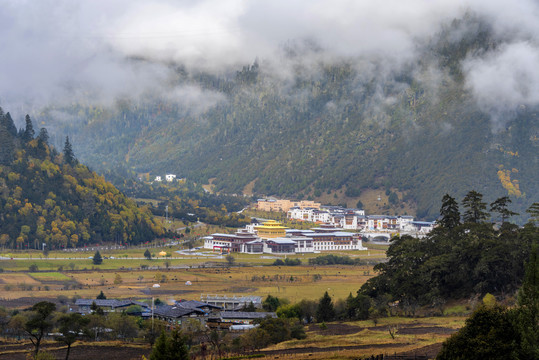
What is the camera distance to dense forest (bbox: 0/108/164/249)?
4552 inches

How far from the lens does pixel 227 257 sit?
115 meters

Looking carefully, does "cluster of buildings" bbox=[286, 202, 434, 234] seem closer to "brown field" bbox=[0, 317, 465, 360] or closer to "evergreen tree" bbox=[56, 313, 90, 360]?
"brown field" bbox=[0, 317, 465, 360]

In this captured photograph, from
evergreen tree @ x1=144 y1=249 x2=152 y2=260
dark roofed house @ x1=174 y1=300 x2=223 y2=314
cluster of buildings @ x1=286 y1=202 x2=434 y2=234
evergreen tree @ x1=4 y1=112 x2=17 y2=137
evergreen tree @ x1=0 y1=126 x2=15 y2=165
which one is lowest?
dark roofed house @ x1=174 y1=300 x2=223 y2=314

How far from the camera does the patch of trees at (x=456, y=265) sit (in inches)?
2717

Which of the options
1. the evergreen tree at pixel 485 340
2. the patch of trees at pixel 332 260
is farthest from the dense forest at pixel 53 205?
the evergreen tree at pixel 485 340

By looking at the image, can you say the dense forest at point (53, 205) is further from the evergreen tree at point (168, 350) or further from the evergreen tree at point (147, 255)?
the evergreen tree at point (168, 350)

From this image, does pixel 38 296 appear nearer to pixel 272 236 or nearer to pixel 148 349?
pixel 148 349

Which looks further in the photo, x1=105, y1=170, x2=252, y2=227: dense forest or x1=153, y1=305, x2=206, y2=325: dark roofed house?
x1=105, y1=170, x2=252, y2=227: dense forest

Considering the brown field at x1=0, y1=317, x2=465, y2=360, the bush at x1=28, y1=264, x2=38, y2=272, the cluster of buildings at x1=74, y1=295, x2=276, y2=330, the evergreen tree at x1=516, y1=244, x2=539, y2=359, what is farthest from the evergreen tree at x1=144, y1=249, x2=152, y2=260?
the evergreen tree at x1=516, y1=244, x2=539, y2=359

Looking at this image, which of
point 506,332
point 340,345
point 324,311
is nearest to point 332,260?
point 324,311

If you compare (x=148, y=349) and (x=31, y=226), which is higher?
(x=31, y=226)

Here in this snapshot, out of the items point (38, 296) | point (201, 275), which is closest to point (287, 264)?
point (201, 275)

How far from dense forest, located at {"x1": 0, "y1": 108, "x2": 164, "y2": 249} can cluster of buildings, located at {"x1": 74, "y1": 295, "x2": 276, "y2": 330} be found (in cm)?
4690

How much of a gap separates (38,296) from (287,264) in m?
45.1
